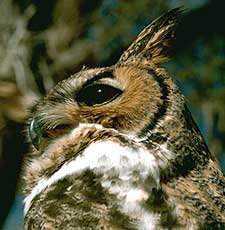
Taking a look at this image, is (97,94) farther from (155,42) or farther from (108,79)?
(155,42)

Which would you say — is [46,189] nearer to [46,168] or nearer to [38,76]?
[46,168]

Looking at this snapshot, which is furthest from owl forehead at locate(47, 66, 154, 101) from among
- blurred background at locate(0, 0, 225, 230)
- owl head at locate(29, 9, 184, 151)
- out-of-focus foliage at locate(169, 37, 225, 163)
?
out-of-focus foliage at locate(169, 37, 225, 163)

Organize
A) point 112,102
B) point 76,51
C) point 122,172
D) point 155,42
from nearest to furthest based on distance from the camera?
1. point 122,172
2. point 112,102
3. point 155,42
4. point 76,51

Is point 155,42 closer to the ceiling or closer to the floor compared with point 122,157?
closer to the ceiling

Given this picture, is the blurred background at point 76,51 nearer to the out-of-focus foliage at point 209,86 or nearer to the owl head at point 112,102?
the out-of-focus foliage at point 209,86

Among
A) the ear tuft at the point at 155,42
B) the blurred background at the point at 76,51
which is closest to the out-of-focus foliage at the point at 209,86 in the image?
the blurred background at the point at 76,51

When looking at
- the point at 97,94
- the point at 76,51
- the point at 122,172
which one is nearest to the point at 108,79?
the point at 97,94

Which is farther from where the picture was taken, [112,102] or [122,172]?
[112,102]
